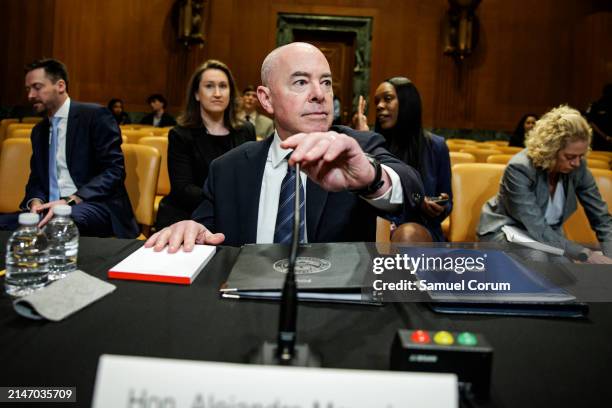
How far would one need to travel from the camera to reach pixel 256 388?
577 millimetres

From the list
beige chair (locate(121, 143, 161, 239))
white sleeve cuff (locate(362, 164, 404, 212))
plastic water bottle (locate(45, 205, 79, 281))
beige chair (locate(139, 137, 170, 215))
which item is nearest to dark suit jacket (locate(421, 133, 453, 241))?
beige chair (locate(121, 143, 161, 239))

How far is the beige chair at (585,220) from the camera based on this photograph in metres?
3.09

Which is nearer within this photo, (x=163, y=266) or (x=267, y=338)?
(x=267, y=338)

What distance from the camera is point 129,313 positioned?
1024 millimetres

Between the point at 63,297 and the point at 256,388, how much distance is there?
2.07 feet

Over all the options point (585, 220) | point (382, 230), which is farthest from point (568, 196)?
point (382, 230)

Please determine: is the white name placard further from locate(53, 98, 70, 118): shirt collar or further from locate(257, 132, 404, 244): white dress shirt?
locate(53, 98, 70, 118): shirt collar

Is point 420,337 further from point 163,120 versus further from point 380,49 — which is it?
point 380,49

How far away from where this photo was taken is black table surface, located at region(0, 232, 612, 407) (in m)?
0.79

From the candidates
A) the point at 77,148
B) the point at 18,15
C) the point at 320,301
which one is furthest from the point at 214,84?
the point at 18,15

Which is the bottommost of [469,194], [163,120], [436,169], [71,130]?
[469,194]

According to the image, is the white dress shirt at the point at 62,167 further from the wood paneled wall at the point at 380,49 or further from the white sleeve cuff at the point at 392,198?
the wood paneled wall at the point at 380,49

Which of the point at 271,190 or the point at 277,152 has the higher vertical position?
the point at 277,152

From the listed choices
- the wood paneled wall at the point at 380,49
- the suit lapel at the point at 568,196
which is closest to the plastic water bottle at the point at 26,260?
the suit lapel at the point at 568,196
